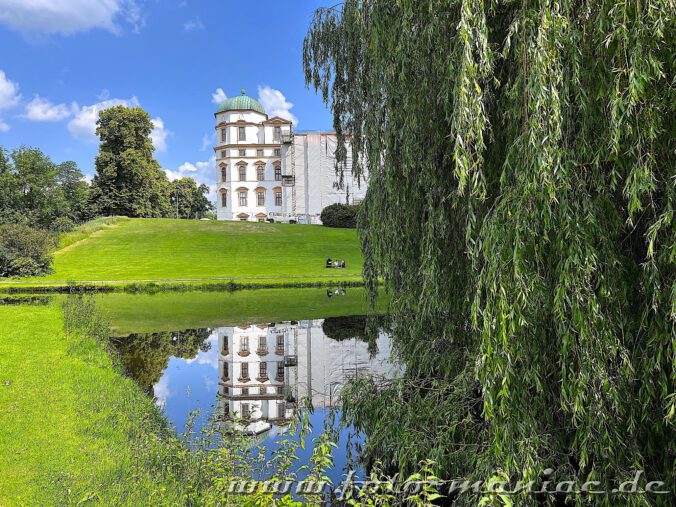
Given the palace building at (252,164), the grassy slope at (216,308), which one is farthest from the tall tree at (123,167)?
the grassy slope at (216,308)

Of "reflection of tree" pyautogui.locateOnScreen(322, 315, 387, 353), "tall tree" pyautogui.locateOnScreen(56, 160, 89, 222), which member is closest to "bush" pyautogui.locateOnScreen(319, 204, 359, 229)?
"tall tree" pyautogui.locateOnScreen(56, 160, 89, 222)

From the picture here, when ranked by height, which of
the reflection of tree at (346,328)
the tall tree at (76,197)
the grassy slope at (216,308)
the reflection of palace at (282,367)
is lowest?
the reflection of palace at (282,367)

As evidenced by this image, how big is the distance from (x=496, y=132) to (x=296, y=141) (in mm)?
51407

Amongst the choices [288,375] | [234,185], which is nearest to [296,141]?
[234,185]

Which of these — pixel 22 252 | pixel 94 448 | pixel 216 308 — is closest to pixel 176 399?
pixel 94 448

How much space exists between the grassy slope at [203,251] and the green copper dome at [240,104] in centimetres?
1840

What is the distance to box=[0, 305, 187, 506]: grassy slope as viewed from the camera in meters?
4.34

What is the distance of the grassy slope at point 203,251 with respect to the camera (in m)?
30.7

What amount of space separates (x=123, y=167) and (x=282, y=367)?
44441mm

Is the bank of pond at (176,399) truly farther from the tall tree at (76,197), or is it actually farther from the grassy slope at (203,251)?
the tall tree at (76,197)

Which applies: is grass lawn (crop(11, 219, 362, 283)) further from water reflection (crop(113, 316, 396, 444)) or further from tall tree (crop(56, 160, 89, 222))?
water reflection (crop(113, 316, 396, 444))

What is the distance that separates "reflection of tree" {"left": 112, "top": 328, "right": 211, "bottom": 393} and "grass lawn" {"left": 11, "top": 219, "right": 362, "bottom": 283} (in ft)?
45.4

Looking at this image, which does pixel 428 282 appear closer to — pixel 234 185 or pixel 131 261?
pixel 131 261

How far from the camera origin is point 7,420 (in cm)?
618
